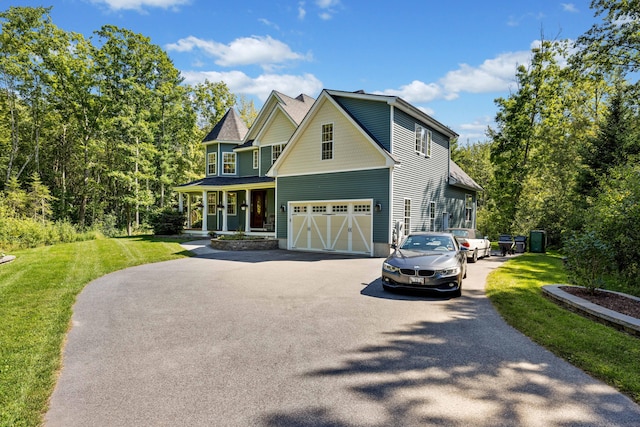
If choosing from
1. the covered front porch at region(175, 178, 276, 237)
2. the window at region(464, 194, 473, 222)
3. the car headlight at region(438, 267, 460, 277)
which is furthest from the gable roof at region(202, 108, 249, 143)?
the car headlight at region(438, 267, 460, 277)

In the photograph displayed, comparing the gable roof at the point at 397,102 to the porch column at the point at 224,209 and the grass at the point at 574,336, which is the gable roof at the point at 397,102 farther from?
the porch column at the point at 224,209

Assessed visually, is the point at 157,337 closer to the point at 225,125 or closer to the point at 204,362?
the point at 204,362

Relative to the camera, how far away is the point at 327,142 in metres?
18.1

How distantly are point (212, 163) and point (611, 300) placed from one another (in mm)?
26133

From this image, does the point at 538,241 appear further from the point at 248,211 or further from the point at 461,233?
the point at 248,211

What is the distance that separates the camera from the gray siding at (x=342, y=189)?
638 inches

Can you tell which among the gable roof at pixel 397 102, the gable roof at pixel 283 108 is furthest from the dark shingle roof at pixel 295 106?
the gable roof at pixel 397 102

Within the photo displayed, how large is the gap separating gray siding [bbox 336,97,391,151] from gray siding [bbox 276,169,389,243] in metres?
1.72

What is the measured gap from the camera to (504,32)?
46.8 ft

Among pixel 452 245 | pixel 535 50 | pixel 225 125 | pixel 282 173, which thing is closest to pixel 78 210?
pixel 225 125

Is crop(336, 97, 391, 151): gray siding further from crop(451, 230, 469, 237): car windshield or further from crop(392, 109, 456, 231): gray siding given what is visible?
crop(451, 230, 469, 237): car windshield

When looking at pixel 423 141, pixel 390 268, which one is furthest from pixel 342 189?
pixel 390 268

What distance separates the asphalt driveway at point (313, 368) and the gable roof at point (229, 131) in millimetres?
20880

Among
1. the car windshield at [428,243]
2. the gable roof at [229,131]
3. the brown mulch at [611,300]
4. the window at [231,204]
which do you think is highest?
the gable roof at [229,131]
